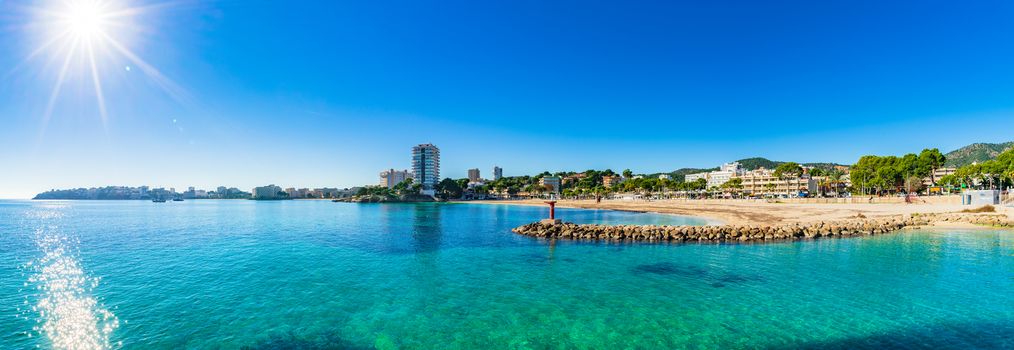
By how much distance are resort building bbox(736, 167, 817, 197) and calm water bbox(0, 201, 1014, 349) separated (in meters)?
121

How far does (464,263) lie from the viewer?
72.4 feet

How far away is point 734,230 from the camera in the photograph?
30.0 meters

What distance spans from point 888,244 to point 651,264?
18.6m

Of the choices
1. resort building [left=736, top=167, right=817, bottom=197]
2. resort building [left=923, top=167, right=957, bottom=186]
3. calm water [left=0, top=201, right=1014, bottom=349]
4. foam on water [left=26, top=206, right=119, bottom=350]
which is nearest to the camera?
calm water [left=0, top=201, right=1014, bottom=349]

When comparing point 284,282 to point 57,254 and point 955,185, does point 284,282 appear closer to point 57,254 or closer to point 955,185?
point 57,254

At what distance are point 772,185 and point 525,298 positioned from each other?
14944 centimetres

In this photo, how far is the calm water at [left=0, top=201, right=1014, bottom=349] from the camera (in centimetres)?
1057

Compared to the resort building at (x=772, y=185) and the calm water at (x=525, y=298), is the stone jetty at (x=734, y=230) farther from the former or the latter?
the resort building at (x=772, y=185)

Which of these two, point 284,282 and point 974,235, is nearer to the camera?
point 284,282

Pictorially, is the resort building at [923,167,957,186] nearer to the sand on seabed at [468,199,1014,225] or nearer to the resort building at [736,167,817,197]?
the resort building at [736,167,817,197]

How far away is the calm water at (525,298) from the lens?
10570mm

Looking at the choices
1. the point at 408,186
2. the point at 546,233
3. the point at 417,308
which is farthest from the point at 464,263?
the point at 408,186

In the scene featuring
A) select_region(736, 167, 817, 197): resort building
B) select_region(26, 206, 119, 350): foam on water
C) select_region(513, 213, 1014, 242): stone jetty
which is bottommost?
select_region(26, 206, 119, 350): foam on water

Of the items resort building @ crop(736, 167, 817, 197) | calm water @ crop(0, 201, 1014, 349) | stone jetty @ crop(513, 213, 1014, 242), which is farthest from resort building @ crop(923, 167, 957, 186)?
calm water @ crop(0, 201, 1014, 349)
